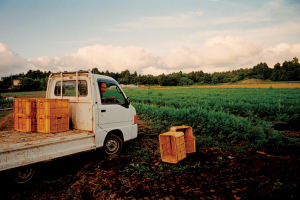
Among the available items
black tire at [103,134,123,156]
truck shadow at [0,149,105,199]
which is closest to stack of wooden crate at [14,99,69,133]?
truck shadow at [0,149,105,199]

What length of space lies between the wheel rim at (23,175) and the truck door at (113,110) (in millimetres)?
1878

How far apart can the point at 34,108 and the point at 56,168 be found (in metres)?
1.77

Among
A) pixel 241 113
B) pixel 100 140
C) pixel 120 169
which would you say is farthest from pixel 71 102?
pixel 241 113

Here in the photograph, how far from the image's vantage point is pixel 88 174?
4664 millimetres

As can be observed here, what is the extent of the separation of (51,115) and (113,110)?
1.68 metres

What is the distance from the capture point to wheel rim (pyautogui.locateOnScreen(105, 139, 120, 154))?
5.51 m

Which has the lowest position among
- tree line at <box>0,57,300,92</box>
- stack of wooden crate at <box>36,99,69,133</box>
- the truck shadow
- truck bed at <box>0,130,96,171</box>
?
A: the truck shadow

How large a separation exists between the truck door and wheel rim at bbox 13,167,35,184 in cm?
188

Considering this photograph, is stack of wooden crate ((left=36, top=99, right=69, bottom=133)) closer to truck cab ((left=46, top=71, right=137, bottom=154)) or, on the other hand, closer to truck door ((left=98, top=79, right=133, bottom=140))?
truck cab ((left=46, top=71, right=137, bottom=154))

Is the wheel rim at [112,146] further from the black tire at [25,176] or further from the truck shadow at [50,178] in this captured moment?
the black tire at [25,176]

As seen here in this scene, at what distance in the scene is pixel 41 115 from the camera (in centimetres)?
465

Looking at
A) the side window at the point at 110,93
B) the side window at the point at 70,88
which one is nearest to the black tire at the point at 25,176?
the side window at the point at 70,88

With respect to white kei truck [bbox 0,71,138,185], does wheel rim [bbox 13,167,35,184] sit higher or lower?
lower

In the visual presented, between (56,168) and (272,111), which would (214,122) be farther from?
(56,168)
